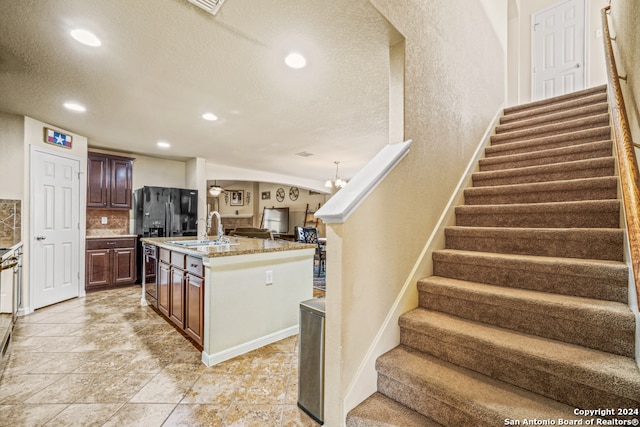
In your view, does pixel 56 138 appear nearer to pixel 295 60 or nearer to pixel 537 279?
pixel 295 60

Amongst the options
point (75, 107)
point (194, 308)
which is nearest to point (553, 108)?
point (194, 308)

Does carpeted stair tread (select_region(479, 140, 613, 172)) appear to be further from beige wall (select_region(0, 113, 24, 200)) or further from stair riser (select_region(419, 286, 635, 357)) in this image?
beige wall (select_region(0, 113, 24, 200))

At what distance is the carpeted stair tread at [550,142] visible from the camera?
2.29 meters

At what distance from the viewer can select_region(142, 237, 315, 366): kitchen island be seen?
2287 millimetres

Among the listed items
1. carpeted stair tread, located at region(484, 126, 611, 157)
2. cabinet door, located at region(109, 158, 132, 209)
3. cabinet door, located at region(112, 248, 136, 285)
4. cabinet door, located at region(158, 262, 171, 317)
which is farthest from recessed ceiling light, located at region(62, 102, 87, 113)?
carpeted stair tread, located at region(484, 126, 611, 157)

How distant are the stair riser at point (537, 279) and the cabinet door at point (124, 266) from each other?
16.7 feet

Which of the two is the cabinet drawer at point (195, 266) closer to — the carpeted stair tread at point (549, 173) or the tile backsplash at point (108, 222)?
the carpeted stair tread at point (549, 173)

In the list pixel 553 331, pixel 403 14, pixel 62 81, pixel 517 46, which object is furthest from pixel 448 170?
pixel 517 46

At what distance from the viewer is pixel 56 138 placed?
3811mm

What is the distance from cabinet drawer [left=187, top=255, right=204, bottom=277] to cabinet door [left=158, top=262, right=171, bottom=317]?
0.64 m

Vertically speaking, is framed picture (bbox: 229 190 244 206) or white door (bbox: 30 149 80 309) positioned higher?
framed picture (bbox: 229 190 244 206)

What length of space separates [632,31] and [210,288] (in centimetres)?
341

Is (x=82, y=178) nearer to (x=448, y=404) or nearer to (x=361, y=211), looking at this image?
(x=361, y=211)

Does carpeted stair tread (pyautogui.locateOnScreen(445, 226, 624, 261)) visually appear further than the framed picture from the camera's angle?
No
